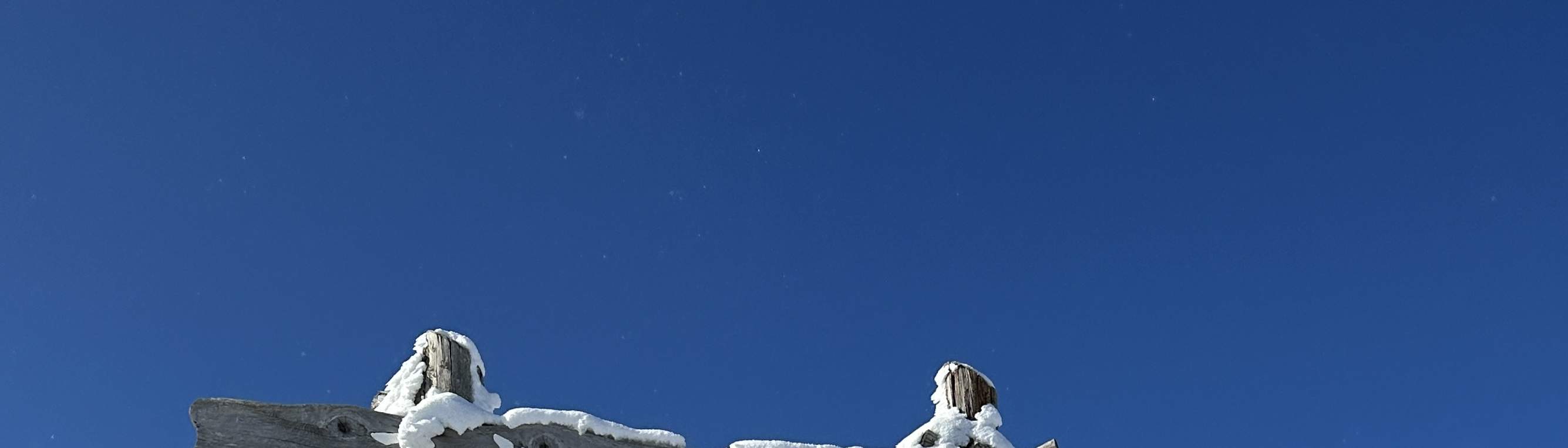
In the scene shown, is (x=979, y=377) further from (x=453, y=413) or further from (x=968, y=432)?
(x=453, y=413)

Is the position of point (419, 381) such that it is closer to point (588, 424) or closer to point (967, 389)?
point (588, 424)

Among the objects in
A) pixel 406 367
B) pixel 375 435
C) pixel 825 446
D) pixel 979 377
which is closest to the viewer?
pixel 375 435

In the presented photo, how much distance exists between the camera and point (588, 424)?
552cm

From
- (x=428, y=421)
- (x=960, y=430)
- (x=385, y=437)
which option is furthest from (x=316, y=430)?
(x=960, y=430)

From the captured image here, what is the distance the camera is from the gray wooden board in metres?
4.85

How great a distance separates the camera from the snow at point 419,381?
5.43 meters

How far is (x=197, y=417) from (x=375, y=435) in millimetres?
691

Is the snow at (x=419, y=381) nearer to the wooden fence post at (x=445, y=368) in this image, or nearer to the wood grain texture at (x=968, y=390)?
the wooden fence post at (x=445, y=368)

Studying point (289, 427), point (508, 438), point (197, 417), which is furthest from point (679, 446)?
point (197, 417)

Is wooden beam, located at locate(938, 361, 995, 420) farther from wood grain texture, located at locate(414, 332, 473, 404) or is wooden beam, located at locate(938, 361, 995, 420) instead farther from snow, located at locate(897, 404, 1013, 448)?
wood grain texture, located at locate(414, 332, 473, 404)

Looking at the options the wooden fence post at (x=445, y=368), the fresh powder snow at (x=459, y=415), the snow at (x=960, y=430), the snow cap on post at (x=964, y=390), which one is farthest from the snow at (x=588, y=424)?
the snow cap on post at (x=964, y=390)

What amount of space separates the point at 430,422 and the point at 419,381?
0.36 meters

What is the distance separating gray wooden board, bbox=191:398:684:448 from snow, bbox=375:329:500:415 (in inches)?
6.6

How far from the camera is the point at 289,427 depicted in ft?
16.5
